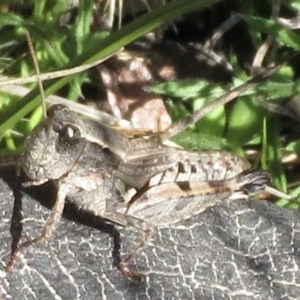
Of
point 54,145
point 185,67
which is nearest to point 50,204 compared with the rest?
point 54,145

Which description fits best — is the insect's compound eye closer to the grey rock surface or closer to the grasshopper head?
the grasshopper head

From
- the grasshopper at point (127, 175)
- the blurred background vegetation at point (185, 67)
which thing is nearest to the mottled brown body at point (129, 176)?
the grasshopper at point (127, 175)

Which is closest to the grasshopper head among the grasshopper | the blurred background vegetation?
the grasshopper

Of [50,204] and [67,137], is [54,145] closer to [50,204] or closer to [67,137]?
→ [67,137]

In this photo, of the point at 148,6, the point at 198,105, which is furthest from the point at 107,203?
the point at 148,6

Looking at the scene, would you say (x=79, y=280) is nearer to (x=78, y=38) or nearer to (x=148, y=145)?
(x=148, y=145)

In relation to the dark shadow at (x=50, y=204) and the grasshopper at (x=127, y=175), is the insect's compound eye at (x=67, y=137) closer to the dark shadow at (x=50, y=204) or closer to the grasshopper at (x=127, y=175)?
the grasshopper at (x=127, y=175)

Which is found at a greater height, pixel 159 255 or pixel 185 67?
pixel 185 67
